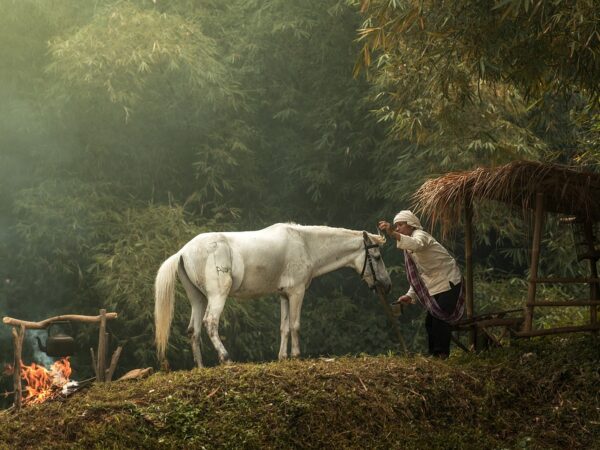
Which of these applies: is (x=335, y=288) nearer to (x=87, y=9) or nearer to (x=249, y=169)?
(x=249, y=169)

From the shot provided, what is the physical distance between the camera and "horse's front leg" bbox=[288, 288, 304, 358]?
11.7 meters

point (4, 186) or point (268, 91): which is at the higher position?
point (268, 91)

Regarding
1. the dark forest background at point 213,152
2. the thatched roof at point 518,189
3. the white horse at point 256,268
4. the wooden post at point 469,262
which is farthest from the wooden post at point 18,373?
the dark forest background at point 213,152

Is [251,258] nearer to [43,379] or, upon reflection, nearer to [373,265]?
[373,265]

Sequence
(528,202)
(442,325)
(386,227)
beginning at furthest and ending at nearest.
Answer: (442,325) → (528,202) → (386,227)

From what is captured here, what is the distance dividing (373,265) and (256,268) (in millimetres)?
1413

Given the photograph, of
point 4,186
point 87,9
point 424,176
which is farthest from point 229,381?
point 87,9

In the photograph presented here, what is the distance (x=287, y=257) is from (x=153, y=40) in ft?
19.8

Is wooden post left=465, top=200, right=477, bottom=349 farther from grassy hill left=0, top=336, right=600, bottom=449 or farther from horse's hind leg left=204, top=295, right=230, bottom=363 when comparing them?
horse's hind leg left=204, top=295, right=230, bottom=363

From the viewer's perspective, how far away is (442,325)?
427 inches

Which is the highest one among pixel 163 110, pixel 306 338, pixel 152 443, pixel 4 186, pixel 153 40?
pixel 153 40

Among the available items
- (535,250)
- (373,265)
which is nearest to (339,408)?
(535,250)

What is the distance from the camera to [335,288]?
19.4 meters

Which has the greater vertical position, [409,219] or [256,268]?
[409,219]
